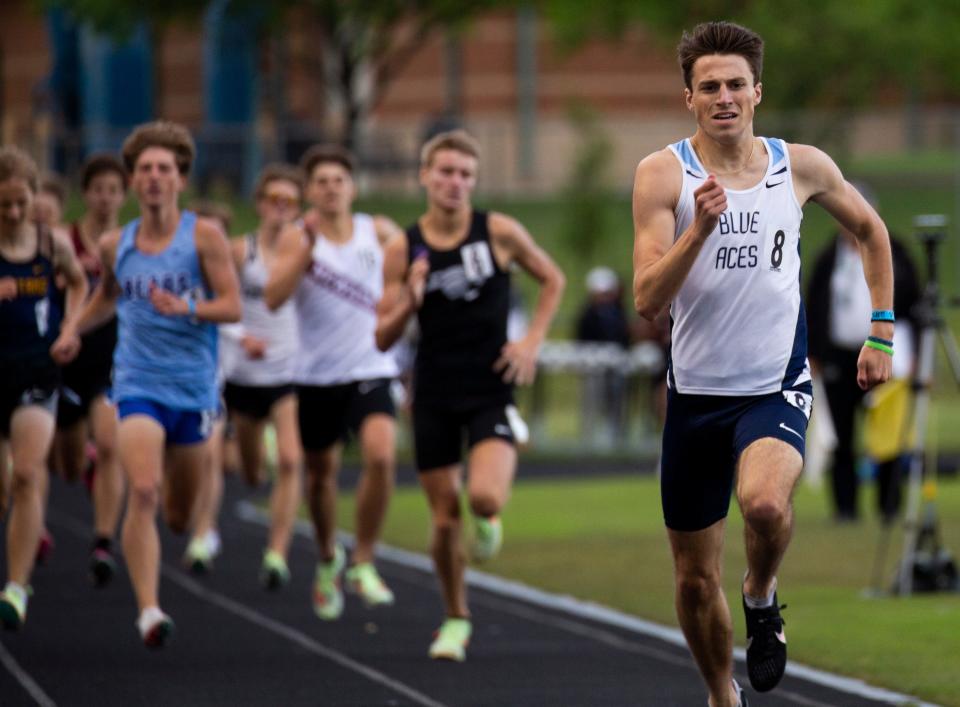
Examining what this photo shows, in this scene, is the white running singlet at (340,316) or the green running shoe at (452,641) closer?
the green running shoe at (452,641)

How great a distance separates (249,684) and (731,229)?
337cm

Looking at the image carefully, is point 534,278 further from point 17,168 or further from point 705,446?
point 705,446

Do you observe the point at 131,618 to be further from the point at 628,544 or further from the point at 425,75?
the point at 425,75

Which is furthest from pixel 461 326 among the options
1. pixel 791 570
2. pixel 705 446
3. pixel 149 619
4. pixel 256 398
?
pixel 791 570

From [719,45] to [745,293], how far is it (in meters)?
0.87

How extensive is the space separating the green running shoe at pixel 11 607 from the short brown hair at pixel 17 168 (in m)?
2.05

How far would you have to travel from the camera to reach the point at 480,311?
Answer: 10070mm

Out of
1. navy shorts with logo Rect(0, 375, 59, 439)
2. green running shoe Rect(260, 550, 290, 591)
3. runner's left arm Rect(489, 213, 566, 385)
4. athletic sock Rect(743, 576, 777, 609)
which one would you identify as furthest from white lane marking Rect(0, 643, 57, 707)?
athletic sock Rect(743, 576, 777, 609)

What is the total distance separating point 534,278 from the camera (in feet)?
33.7

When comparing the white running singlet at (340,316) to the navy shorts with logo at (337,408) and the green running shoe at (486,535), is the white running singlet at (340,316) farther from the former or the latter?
the green running shoe at (486,535)

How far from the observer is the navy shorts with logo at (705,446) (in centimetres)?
716

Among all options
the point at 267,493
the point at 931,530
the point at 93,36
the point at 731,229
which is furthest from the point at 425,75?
the point at 731,229

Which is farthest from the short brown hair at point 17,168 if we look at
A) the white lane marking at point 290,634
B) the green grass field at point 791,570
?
the green grass field at point 791,570

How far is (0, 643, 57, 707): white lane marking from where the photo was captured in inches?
339
